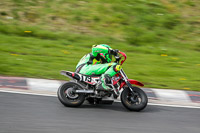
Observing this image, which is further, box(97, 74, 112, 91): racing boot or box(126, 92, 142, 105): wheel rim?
box(126, 92, 142, 105): wheel rim

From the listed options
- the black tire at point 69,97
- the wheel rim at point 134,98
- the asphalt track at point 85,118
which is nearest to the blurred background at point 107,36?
the asphalt track at point 85,118

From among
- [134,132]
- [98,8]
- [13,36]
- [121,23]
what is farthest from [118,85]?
[98,8]

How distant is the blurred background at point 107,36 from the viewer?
980cm

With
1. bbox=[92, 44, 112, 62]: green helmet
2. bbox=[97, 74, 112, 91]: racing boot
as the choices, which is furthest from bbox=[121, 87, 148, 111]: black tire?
bbox=[92, 44, 112, 62]: green helmet

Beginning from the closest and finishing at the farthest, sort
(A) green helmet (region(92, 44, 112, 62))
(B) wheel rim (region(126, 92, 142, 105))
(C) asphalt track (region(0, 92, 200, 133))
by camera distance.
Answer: (C) asphalt track (region(0, 92, 200, 133)) → (A) green helmet (region(92, 44, 112, 62)) → (B) wheel rim (region(126, 92, 142, 105))

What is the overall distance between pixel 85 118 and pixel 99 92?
2.65ft

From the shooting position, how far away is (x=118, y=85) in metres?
7.28

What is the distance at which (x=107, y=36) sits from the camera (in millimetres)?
13148

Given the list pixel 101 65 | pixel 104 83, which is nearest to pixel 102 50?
pixel 101 65

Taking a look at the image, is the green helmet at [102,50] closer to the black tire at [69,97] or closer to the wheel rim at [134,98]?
the black tire at [69,97]

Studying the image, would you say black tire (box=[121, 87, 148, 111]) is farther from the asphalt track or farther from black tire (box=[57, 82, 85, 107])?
black tire (box=[57, 82, 85, 107])

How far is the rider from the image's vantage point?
710cm

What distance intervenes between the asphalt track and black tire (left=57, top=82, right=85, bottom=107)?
4.9 inches

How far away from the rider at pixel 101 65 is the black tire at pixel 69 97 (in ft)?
1.29
